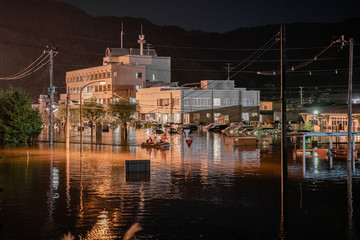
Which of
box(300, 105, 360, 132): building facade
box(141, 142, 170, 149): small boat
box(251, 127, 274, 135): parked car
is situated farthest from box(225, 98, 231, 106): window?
box(141, 142, 170, 149): small boat

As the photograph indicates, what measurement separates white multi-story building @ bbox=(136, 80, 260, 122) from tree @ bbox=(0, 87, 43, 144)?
45012 millimetres

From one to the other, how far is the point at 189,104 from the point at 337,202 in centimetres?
7769

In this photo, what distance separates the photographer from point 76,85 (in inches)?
5531

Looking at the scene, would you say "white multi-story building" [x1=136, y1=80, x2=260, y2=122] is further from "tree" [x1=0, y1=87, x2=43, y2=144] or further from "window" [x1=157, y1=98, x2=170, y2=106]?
"tree" [x1=0, y1=87, x2=43, y2=144]

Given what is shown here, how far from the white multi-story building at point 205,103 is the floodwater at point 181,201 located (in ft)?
212

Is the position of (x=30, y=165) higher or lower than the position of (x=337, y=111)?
lower

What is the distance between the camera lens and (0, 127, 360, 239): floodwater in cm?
1423

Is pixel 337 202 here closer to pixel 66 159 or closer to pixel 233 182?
pixel 233 182

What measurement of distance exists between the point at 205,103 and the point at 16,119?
172 ft

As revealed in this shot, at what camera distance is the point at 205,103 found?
9662cm

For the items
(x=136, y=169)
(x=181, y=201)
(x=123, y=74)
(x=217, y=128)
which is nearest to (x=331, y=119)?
(x=217, y=128)

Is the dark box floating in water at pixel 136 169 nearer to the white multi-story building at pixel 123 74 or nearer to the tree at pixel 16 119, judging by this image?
the tree at pixel 16 119

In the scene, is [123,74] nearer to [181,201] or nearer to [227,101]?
[227,101]

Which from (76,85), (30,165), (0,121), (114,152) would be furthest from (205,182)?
(76,85)
